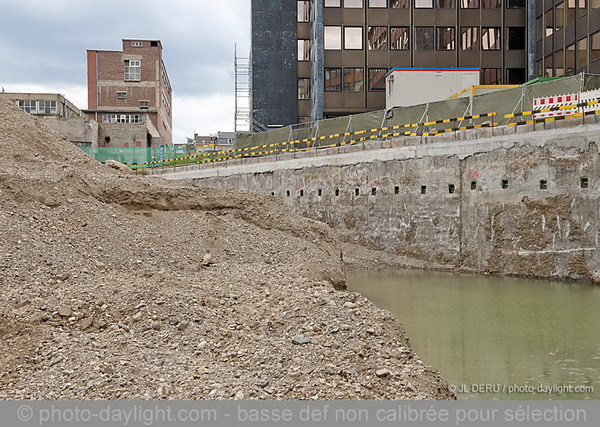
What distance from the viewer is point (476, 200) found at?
76.4ft

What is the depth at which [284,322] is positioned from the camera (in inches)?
377

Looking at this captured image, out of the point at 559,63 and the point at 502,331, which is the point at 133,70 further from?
the point at 502,331

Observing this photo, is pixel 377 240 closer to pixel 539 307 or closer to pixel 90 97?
pixel 539 307

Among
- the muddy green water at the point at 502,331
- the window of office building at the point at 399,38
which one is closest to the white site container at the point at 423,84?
the window of office building at the point at 399,38

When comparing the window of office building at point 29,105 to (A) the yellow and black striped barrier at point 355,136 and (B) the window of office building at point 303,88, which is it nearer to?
(A) the yellow and black striped barrier at point 355,136

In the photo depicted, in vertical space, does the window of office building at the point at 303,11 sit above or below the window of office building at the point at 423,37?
above

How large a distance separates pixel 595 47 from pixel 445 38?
11101 millimetres

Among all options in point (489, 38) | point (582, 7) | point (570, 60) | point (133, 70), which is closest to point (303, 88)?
point (489, 38)

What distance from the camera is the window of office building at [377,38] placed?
43312 millimetres

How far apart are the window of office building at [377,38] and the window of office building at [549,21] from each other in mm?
10263

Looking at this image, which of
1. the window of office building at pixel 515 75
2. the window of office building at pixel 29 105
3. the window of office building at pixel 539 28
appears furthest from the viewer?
the window of office building at pixel 29 105

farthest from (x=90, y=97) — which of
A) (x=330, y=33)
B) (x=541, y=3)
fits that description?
(x=541, y=3)

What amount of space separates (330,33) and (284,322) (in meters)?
36.7

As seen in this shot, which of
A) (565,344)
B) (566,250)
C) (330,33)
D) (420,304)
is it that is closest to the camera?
(565,344)
